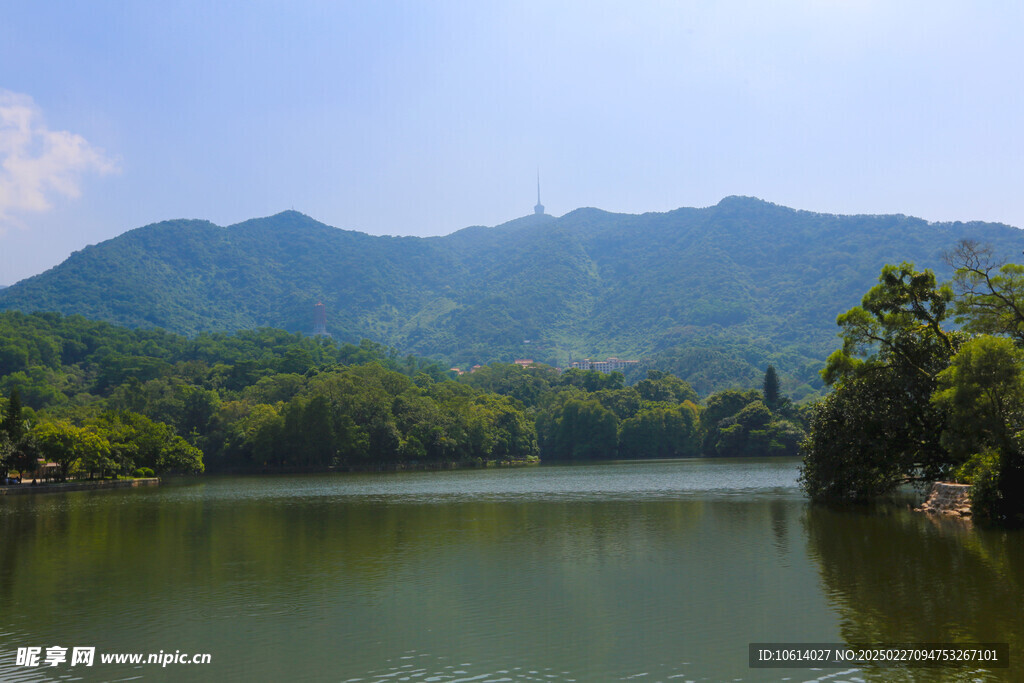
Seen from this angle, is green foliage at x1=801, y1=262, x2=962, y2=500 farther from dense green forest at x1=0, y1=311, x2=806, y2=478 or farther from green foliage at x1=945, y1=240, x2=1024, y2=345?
dense green forest at x1=0, y1=311, x2=806, y2=478

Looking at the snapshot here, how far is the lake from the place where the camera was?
15.0 meters

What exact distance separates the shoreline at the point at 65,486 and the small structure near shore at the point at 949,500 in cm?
6506

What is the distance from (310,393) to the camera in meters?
121

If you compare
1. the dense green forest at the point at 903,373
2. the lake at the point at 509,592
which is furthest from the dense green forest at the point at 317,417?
the dense green forest at the point at 903,373

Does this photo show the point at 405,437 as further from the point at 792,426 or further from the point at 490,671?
the point at 490,671

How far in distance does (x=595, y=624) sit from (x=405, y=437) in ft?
295

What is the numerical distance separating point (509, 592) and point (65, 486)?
206ft

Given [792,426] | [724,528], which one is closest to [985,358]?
[724,528]

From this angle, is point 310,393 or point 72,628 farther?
point 310,393

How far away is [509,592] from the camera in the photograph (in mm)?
20812

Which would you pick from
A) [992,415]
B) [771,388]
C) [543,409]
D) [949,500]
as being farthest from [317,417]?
[992,415]

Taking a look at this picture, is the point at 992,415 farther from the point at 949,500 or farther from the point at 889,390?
the point at 889,390

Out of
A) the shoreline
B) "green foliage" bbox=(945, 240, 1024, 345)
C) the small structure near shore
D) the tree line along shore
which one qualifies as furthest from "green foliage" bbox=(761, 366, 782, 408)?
the small structure near shore

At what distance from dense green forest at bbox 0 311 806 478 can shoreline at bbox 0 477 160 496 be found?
1665 millimetres
